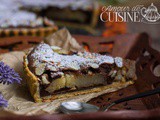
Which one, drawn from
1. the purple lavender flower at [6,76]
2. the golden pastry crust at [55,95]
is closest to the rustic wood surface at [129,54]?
the golden pastry crust at [55,95]

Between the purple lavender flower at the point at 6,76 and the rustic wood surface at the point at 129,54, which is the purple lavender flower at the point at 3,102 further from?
the rustic wood surface at the point at 129,54

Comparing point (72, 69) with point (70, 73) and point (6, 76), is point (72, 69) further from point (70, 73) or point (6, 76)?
point (6, 76)

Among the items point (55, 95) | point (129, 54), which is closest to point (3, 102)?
point (55, 95)

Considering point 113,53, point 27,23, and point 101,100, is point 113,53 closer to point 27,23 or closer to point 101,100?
point 101,100

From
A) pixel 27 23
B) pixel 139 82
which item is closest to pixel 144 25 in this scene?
pixel 27 23

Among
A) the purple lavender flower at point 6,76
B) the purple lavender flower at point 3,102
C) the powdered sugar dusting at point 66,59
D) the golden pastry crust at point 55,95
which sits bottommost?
the purple lavender flower at point 3,102

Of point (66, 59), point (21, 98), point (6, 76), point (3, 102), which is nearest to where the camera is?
point (3, 102)

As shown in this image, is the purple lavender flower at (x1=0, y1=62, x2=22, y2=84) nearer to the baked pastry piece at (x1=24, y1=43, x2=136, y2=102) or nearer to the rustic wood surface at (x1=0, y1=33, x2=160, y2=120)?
the baked pastry piece at (x1=24, y1=43, x2=136, y2=102)

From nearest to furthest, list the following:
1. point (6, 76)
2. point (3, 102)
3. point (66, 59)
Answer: point (3, 102), point (6, 76), point (66, 59)
